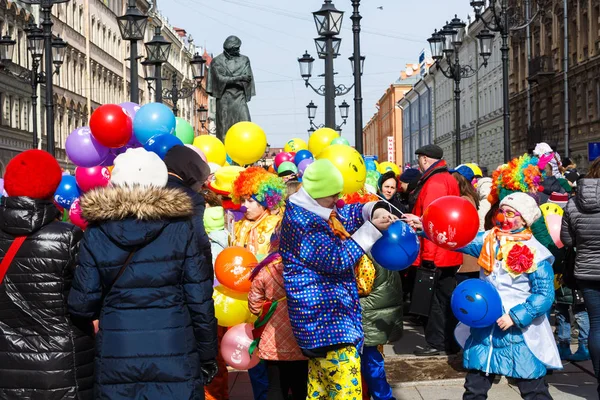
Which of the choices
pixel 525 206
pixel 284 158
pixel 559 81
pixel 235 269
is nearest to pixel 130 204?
pixel 235 269

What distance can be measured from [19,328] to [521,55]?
50401 mm

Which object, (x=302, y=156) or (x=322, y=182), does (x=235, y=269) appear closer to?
(x=322, y=182)

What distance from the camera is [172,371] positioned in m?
4.34

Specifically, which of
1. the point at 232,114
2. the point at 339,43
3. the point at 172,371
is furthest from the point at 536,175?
the point at 339,43

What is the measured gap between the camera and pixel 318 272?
4.88 metres

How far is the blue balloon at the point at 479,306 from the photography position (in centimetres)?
556

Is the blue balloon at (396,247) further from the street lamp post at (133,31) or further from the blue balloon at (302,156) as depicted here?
the street lamp post at (133,31)

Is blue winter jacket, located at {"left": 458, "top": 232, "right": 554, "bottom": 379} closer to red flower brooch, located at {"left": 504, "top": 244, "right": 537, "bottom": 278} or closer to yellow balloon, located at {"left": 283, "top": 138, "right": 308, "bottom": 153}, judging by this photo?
red flower brooch, located at {"left": 504, "top": 244, "right": 537, "bottom": 278}

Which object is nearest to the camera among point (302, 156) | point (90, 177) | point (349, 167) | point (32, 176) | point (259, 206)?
point (32, 176)

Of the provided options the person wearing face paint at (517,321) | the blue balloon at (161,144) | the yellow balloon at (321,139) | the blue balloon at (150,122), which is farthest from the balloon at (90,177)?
the yellow balloon at (321,139)

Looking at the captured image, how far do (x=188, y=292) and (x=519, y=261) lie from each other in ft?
7.55

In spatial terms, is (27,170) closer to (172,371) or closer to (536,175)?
(172,371)

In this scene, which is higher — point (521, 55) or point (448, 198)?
point (521, 55)

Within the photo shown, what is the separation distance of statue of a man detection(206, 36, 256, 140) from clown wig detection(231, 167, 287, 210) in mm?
7461
